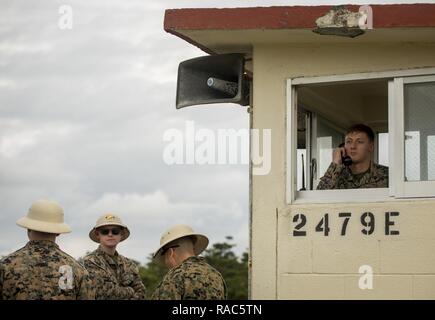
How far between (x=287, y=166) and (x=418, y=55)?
1.47 m

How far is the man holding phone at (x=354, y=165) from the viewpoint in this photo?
30.6ft

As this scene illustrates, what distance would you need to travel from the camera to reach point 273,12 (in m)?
9.08

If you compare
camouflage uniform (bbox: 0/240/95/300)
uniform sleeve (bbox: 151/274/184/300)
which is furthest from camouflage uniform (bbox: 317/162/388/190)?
camouflage uniform (bbox: 0/240/95/300)

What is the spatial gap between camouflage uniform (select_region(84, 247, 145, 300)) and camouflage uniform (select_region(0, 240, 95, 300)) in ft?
4.40

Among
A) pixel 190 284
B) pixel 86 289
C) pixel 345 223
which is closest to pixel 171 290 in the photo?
pixel 190 284

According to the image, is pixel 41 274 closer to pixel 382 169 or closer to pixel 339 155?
pixel 339 155

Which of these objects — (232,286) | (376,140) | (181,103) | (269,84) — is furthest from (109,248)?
(232,286)

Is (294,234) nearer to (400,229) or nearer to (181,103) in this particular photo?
(400,229)

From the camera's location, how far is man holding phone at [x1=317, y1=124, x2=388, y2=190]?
934 centimetres

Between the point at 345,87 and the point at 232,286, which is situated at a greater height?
the point at 345,87

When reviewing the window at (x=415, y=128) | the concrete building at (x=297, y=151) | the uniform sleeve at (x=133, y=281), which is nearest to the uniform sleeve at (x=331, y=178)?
the concrete building at (x=297, y=151)

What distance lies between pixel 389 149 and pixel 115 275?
2845mm

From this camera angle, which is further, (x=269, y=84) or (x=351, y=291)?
(x=269, y=84)

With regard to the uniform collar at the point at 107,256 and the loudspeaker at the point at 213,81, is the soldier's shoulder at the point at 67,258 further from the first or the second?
the loudspeaker at the point at 213,81
